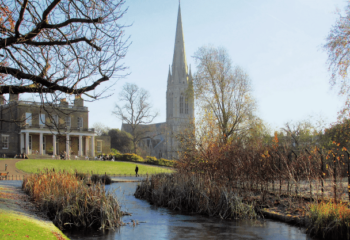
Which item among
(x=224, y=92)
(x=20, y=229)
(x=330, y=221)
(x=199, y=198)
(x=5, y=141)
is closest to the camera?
(x=20, y=229)

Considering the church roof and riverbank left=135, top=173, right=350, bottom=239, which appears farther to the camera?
the church roof

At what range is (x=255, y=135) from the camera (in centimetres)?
2759

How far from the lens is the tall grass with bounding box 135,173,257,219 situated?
13.0 m

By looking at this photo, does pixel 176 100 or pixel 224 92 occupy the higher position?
pixel 176 100

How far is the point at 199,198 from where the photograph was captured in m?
14.0

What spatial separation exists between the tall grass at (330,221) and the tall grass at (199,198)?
3242 mm

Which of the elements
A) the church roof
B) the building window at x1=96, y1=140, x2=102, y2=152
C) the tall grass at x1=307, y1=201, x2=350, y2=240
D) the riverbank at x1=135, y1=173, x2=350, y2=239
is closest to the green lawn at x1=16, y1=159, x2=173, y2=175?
the riverbank at x1=135, y1=173, x2=350, y2=239

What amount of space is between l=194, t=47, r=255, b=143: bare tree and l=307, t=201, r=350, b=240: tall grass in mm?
18336

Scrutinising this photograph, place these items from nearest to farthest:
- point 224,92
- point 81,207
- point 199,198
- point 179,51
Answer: point 81,207 < point 199,198 < point 224,92 < point 179,51

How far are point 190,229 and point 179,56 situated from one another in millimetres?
72708

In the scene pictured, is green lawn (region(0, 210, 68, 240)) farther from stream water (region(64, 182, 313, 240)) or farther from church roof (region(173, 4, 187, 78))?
church roof (region(173, 4, 187, 78))

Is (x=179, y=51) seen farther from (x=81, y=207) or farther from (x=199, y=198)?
(x=81, y=207)

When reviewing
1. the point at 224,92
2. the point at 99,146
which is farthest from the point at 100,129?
the point at 224,92

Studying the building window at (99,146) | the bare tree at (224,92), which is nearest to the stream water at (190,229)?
the bare tree at (224,92)
